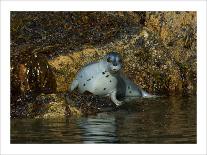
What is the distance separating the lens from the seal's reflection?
1147cm

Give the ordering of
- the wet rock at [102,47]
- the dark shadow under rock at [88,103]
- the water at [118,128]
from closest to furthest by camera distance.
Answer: the water at [118,128]
the dark shadow under rock at [88,103]
the wet rock at [102,47]

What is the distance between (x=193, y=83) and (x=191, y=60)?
4.40 feet

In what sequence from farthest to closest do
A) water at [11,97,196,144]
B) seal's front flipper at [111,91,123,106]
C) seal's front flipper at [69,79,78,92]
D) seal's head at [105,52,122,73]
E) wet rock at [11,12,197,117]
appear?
1. wet rock at [11,12,197,117]
2. seal's front flipper at [69,79,78,92]
3. seal's front flipper at [111,91,123,106]
4. seal's head at [105,52,122,73]
5. water at [11,97,196,144]

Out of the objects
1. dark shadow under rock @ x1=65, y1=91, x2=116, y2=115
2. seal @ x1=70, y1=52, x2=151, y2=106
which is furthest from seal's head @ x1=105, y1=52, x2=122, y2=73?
dark shadow under rock @ x1=65, y1=91, x2=116, y2=115

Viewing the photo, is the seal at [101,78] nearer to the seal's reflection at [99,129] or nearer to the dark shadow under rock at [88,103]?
the dark shadow under rock at [88,103]

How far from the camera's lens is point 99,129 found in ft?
39.7

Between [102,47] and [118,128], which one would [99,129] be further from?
[102,47]

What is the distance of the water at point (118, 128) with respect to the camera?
456 inches

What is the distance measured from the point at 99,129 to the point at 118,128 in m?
0.34

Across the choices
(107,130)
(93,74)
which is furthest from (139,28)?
(107,130)

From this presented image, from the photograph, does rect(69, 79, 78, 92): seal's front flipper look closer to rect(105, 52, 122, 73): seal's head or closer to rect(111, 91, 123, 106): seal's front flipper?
rect(111, 91, 123, 106): seal's front flipper

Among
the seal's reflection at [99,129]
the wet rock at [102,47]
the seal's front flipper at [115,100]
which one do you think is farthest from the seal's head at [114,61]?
A: the wet rock at [102,47]

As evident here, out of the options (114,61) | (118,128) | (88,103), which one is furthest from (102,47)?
(118,128)

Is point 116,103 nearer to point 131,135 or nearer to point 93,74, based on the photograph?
point 93,74
